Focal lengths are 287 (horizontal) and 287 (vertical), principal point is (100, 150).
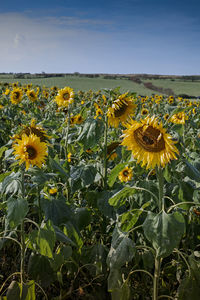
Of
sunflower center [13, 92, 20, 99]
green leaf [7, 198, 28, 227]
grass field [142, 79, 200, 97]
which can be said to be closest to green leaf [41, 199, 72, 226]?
green leaf [7, 198, 28, 227]

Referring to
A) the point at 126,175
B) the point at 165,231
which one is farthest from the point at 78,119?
the point at 165,231

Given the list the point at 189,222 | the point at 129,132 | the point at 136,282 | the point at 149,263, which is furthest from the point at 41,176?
the point at 189,222

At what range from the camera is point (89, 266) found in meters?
2.30

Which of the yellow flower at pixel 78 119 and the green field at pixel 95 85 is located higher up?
the green field at pixel 95 85

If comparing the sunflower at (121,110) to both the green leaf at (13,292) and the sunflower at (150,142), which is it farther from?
the green leaf at (13,292)

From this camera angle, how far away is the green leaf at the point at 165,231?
4.88 feet

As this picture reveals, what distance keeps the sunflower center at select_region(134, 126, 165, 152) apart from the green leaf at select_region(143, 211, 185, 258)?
389 mm

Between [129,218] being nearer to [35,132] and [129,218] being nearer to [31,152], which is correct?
[31,152]

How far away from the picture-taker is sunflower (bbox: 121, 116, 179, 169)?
1.63m

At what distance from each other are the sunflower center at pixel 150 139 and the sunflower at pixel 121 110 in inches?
22.5

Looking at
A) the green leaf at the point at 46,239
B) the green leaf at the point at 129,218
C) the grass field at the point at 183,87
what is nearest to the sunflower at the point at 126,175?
the green leaf at the point at 129,218

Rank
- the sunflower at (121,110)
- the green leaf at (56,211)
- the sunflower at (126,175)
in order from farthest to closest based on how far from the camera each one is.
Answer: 1. the sunflower at (126,175)
2. the sunflower at (121,110)
3. the green leaf at (56,211)

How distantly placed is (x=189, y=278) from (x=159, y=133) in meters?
0.92

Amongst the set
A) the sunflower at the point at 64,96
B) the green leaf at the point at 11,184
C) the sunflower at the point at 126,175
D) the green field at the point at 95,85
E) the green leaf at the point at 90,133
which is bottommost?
the sunflower at the point at 126,175
